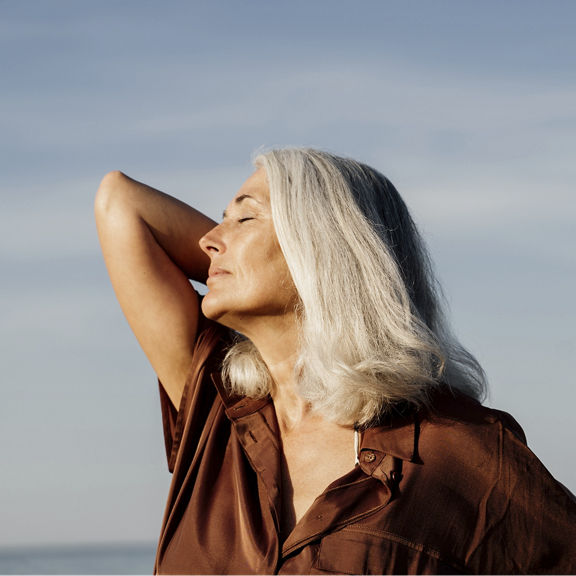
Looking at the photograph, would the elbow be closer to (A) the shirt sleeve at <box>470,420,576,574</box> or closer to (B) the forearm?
(B) the forearm

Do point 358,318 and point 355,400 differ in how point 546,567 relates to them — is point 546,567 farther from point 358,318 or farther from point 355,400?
point 358,318

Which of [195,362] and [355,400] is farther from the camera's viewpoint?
[195,362]

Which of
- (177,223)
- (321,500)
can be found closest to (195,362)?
(177,223)

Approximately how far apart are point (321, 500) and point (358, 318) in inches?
24.4

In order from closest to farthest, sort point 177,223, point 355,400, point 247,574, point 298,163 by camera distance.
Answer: point 247,574
point 355,400
point 298,163
point 177,223

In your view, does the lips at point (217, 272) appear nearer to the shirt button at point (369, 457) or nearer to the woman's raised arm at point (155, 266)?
the woman's raised arm at point (155, 266)

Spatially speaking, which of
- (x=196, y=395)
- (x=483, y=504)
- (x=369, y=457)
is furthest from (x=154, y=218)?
(x=483, y=504)

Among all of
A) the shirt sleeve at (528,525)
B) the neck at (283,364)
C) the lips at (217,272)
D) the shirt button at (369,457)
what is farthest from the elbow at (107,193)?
the shirt sleeve at (528,525)

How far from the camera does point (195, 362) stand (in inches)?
131

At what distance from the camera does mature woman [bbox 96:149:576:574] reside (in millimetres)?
2816

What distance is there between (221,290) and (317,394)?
482mm

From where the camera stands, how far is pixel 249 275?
3109 millimetres

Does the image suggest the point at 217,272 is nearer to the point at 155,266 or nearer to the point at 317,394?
the point at 155,266

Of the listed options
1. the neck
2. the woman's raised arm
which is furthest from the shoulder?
the woman's raised arm
